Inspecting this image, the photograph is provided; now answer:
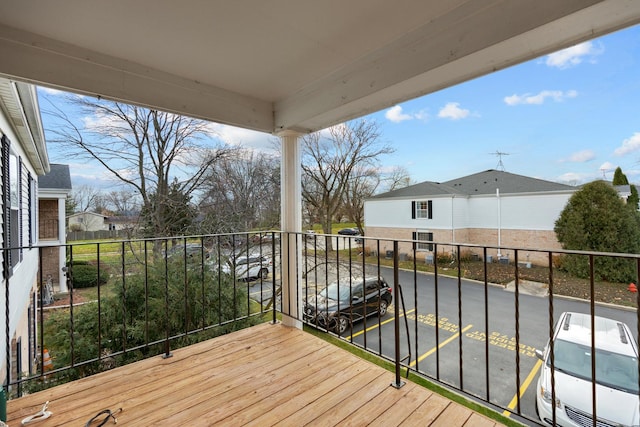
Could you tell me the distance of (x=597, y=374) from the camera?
7.99ft

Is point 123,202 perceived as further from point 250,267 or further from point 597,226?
point 597,226

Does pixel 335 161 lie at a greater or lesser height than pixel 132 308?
greater

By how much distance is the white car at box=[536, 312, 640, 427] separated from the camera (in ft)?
7.27

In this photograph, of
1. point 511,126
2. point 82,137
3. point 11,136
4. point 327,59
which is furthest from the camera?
point 82,137

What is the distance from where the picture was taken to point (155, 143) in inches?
213

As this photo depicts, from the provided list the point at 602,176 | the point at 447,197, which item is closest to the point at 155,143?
the point at 447,197

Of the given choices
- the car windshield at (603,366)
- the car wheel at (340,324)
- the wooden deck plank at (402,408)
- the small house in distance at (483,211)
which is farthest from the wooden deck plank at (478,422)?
the car windshield at (603,366)

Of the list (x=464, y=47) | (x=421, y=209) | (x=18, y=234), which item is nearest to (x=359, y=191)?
(x=421, y=209)

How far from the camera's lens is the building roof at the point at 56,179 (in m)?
4.84

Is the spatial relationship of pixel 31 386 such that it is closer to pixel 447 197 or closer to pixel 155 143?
pixel 155 143

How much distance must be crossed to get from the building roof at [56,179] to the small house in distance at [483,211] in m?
5.48

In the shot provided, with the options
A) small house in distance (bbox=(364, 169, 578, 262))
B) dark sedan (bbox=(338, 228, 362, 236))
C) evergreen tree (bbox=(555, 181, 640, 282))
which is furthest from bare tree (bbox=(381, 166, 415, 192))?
evergreen tree (bbox=(555, 181, 640, 282))

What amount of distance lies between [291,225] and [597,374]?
3.04 meters

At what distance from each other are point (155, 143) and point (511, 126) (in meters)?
5.75
